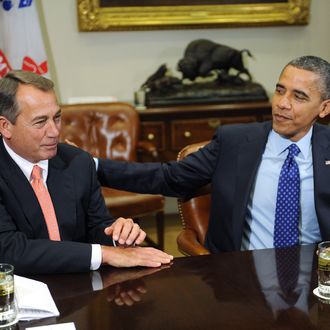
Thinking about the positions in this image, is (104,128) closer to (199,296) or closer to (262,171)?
(262,171)

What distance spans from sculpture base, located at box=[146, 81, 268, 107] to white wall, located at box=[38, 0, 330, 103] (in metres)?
0.41

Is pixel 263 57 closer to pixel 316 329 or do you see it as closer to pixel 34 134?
pixel 34 134

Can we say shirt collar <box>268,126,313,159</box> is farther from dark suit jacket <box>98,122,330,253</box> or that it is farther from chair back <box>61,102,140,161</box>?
chair back <box>61,102,140,161</box>

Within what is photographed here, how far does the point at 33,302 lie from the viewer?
5.12 ft

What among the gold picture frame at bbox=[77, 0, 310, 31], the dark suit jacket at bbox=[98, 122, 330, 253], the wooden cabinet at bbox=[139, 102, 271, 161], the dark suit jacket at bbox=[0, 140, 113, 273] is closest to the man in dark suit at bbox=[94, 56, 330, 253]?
the dark suit jacket at bbox=[98, 122, 330, 253]

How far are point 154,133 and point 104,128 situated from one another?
53 cm

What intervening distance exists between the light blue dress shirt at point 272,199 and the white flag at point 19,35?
8.17ft

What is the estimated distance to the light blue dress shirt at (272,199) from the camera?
2469 millimetres

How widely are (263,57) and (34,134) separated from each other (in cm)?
339

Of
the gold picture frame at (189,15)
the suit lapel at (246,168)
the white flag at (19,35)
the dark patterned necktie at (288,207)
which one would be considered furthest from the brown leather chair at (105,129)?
the dark patterned necktie at (288,207)

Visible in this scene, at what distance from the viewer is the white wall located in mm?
4801

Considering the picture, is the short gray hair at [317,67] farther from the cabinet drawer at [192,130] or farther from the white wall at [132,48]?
the white wall at [132,48]

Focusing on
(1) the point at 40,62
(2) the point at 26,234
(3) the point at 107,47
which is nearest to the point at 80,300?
(2) the point at 26,234

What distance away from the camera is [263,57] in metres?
5.15
